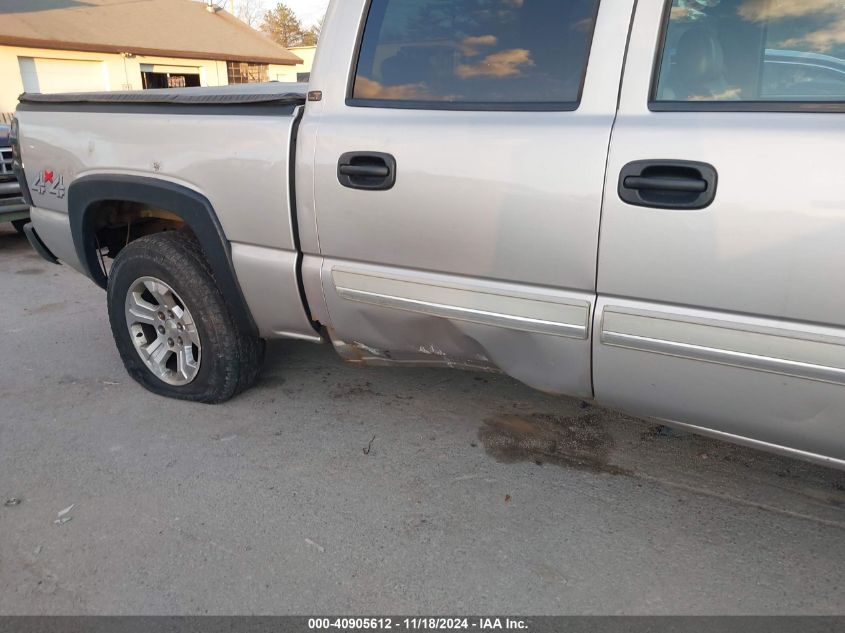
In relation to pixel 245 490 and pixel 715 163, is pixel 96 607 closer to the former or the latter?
pixel 245 490

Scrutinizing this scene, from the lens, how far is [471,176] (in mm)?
2229

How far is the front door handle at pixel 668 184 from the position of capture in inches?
73.8

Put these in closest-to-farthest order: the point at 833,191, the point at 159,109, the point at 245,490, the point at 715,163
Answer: the point at 833,191 < the point at 715,163 < the point at 245,490 < the point at 159,109

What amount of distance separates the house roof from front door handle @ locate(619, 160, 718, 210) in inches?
766

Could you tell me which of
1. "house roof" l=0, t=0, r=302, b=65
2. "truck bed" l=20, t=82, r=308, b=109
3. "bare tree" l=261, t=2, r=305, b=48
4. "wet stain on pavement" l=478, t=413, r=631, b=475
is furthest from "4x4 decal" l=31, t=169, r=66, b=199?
"bare tree" l=261, t=2, r=305, b=48

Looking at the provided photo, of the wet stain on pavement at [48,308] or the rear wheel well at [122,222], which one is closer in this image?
the rear wheel well at [122,222]

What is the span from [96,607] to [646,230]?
2.09 meters

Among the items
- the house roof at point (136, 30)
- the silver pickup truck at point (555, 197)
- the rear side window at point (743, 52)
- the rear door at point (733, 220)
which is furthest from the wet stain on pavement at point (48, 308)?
the house roof at point (136, 30)

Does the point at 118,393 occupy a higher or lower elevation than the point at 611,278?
lower

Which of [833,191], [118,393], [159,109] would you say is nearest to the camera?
[833,191]

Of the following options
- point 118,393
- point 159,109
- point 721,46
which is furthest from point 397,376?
point 721,46

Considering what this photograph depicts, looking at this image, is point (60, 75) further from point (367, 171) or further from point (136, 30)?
point (367, 171)

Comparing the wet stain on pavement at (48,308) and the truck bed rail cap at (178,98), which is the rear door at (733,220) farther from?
the wet stain on pavement at (48,308)

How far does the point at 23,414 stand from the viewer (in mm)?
3416
